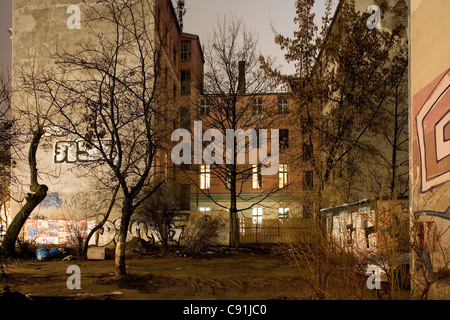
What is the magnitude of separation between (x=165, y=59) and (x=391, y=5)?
14.1 meters

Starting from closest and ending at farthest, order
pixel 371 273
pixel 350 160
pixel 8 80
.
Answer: pixel 371 273 < pixel 8 80 < pixel 350 160

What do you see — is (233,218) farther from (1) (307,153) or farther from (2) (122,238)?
(2) (122,238)

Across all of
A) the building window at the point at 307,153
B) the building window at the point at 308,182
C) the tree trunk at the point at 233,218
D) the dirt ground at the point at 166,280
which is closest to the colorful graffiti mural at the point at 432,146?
the building window at the point at 308,182

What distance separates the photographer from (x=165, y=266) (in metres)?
14.7

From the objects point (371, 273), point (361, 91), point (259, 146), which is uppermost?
point (361, 91)

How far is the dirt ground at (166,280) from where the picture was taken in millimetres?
9617

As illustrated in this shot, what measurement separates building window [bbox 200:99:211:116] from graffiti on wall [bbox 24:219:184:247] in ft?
22.4

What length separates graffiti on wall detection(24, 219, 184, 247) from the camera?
70.4 ft

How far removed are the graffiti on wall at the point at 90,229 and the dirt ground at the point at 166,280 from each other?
454 centimetres

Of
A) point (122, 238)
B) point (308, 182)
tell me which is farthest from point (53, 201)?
point (308, 182)

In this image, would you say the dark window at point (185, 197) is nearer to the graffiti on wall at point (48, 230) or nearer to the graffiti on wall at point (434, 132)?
the graffiti on wall at point (48, 230)
